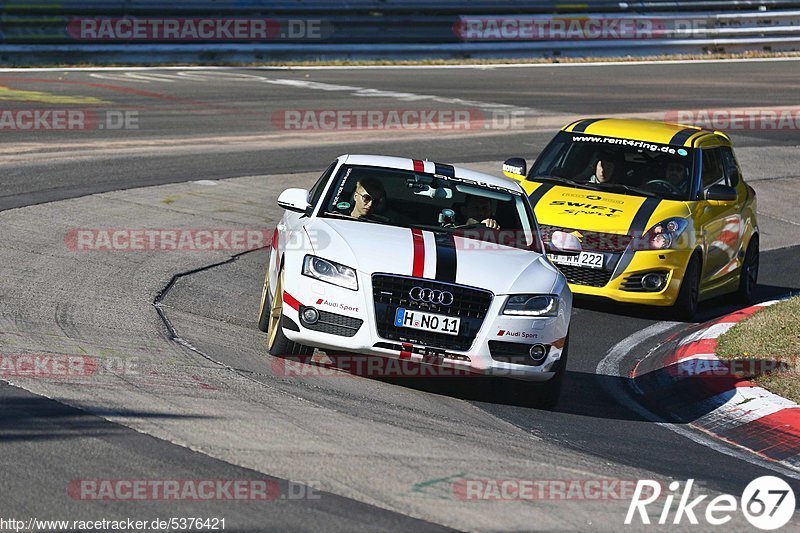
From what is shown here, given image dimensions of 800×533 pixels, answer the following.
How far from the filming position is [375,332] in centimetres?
798

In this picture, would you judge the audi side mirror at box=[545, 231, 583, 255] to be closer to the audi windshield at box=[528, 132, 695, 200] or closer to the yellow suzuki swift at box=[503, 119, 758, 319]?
the yellow suzuki swift at box=[503, 119, 758, 319]

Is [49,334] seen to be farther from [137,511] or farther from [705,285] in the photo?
[705,285]

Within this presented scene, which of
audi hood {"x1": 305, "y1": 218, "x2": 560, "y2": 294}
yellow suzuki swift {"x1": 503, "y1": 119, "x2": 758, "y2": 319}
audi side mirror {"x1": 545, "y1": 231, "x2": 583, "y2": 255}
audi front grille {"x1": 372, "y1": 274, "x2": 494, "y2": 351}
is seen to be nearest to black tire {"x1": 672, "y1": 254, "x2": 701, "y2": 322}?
yellow suzuki swift {"x1": 503, "y1": 119, "x2": 758, "y2": 319}

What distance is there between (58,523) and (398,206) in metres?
4.67

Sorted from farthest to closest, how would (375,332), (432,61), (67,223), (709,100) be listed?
(432,61), (709,100), (67,223), (375,332)

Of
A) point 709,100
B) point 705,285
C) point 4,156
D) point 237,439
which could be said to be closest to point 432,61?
point 709,100

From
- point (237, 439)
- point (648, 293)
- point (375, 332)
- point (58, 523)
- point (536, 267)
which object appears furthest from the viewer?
point (648, 293)

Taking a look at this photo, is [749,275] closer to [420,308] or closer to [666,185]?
[666,185]

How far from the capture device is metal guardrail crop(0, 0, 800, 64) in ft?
84.8

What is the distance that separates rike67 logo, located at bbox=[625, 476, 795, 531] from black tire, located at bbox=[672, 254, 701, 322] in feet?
17.3

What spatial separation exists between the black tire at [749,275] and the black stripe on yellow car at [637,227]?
6.04ft

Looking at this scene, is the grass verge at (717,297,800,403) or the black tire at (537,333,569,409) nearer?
the black tire at (537,333,569,409)

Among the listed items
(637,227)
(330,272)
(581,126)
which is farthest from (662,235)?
(330,272)

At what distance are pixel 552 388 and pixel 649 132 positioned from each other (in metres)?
5.43
